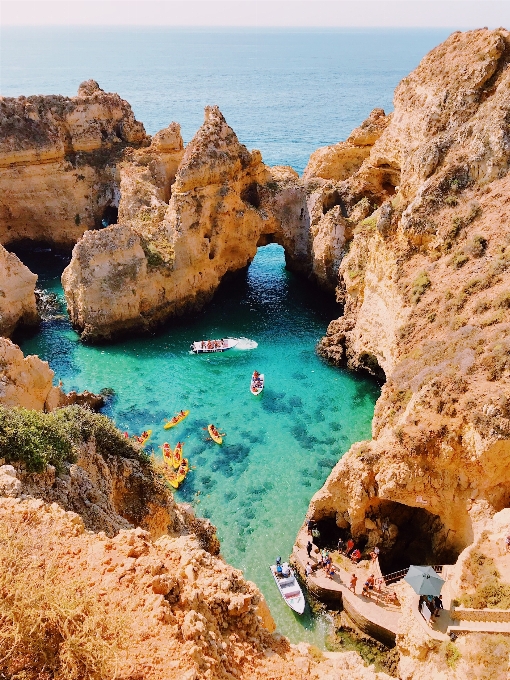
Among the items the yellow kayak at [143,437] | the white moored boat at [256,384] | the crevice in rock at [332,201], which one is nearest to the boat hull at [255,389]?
the white moored boat at [256,384]

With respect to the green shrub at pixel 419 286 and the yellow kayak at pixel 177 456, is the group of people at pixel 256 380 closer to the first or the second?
the yellow kayak at pixel 177 456

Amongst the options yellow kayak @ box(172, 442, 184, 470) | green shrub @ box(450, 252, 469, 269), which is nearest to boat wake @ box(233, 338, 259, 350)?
yellow kayak @ box(172, 442, 184, 470)

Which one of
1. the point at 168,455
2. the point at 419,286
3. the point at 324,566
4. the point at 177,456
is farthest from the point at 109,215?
the point at 324,566

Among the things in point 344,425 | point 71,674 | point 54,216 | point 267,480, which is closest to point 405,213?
point 344,425

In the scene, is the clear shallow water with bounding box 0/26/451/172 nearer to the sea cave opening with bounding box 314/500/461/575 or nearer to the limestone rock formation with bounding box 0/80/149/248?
the limestone rock formation with bounding box 0/80/149/248

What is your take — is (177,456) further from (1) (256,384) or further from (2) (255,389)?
(1) (256,384)

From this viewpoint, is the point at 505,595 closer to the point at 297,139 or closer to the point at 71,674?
the point at 71,674
